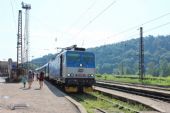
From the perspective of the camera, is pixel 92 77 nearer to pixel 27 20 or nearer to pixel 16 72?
pixel 16 72

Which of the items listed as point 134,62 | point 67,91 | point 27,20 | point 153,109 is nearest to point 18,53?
point 27,20

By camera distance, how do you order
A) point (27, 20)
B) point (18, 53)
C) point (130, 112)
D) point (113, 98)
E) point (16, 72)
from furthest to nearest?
1. point (27, 20)
2. point (18, 53)
3. point (16, 72)
4. point (113, 98)
5. point (130, 112)

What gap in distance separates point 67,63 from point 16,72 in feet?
95.3

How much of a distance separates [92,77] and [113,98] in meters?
3.04

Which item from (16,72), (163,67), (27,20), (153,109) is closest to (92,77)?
(153,109)

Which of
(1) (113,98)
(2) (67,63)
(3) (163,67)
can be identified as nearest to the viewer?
(1) (113,98)

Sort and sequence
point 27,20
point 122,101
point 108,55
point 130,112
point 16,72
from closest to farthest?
point 130,112 < point 122,101 < point 16,72 < point 27,20 < point 108,55

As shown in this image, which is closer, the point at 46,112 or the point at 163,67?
the point at 46,112

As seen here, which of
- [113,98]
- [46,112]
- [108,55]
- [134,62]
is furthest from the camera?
[108,55]

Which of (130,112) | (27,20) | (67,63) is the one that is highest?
(27,20)

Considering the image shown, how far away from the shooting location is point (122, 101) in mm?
21562

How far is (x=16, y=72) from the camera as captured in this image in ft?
177

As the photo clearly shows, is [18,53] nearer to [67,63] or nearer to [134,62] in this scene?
[67,63]

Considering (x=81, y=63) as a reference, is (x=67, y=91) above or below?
below
